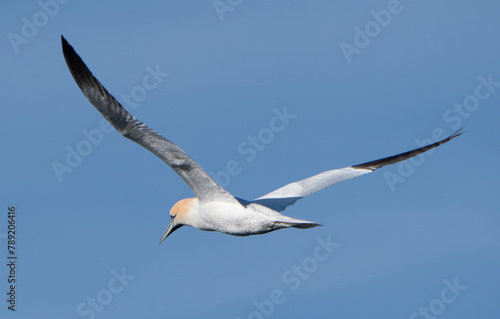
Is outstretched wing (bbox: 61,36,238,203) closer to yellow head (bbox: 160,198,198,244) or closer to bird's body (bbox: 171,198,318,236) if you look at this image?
bird's body (bbox: 171,198,318,236)

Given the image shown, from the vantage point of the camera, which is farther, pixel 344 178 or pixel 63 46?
pixel 344 178

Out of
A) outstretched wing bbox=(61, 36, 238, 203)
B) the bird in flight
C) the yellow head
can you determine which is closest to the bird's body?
the bird in flight

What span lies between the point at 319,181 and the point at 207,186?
3.06 meters

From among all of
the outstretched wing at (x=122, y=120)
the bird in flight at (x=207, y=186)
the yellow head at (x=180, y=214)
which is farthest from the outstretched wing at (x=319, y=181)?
the outstretched wing at (x=122, y=120)

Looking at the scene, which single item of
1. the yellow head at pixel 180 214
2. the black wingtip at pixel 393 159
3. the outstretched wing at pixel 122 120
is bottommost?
the black wingtip at pixel 393 159

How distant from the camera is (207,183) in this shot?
48.0ft

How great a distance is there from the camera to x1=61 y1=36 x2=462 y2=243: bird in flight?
13023 mm

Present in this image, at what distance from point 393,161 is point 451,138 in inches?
51.6

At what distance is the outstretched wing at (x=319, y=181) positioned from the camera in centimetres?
1633

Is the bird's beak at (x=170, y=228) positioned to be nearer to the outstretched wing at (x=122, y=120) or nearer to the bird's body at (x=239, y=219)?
the bird's body at (x=239, y=219)

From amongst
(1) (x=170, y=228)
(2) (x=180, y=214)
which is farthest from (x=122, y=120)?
(1) (x=170, y=228)

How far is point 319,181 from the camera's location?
17047 mm

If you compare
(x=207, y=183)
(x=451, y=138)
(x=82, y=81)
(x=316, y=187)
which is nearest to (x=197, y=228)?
(x=207, y=183)

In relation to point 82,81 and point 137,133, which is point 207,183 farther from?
point 82,81
